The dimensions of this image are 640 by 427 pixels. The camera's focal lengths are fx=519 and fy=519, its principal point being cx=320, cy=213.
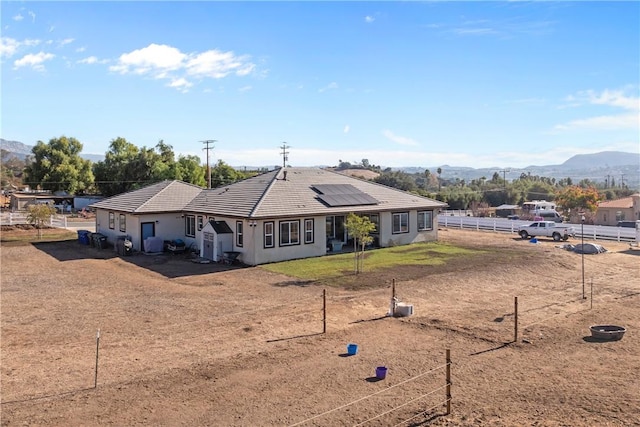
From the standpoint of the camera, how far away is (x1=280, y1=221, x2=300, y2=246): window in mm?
29203

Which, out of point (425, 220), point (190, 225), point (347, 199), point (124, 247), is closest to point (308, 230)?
point (347, 199)

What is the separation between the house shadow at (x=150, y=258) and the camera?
26.1m

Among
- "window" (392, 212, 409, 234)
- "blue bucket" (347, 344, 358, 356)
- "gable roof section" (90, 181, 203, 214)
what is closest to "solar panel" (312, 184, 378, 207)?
"window" (392, 212, 409, 234)

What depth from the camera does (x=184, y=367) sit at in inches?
488

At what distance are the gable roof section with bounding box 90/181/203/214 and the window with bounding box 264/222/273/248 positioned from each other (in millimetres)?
8138

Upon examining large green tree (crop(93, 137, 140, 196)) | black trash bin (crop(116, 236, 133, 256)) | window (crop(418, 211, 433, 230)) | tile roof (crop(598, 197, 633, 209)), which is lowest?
black trash bin (crop(116, 236, 133, 256))

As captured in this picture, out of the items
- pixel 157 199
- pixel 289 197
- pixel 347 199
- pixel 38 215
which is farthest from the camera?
pixel 38 215

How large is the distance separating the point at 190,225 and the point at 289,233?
7.86 m

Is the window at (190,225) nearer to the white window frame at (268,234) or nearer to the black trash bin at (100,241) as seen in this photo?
the black trash bin at (100,241)

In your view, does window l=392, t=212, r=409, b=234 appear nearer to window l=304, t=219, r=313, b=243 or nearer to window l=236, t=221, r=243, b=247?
window l=304, t=219, r=313, b=243

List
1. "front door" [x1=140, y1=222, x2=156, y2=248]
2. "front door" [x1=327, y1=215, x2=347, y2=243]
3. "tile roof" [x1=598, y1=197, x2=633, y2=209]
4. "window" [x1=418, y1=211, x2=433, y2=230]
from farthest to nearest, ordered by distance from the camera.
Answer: "tile roof" [x1=598, y1=197, x2=633, y2=209]
"window" [x1=418, y1=211, x2=433, y2=230]
"front door" [x1=327, y1=215, x2=347, y2=243]
"front door" [x1=140, y1=222, x2=156, y2=248]

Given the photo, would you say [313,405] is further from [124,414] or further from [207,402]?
[124,414]

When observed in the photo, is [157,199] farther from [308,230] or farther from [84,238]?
[308,230]

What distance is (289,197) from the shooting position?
31422mm
